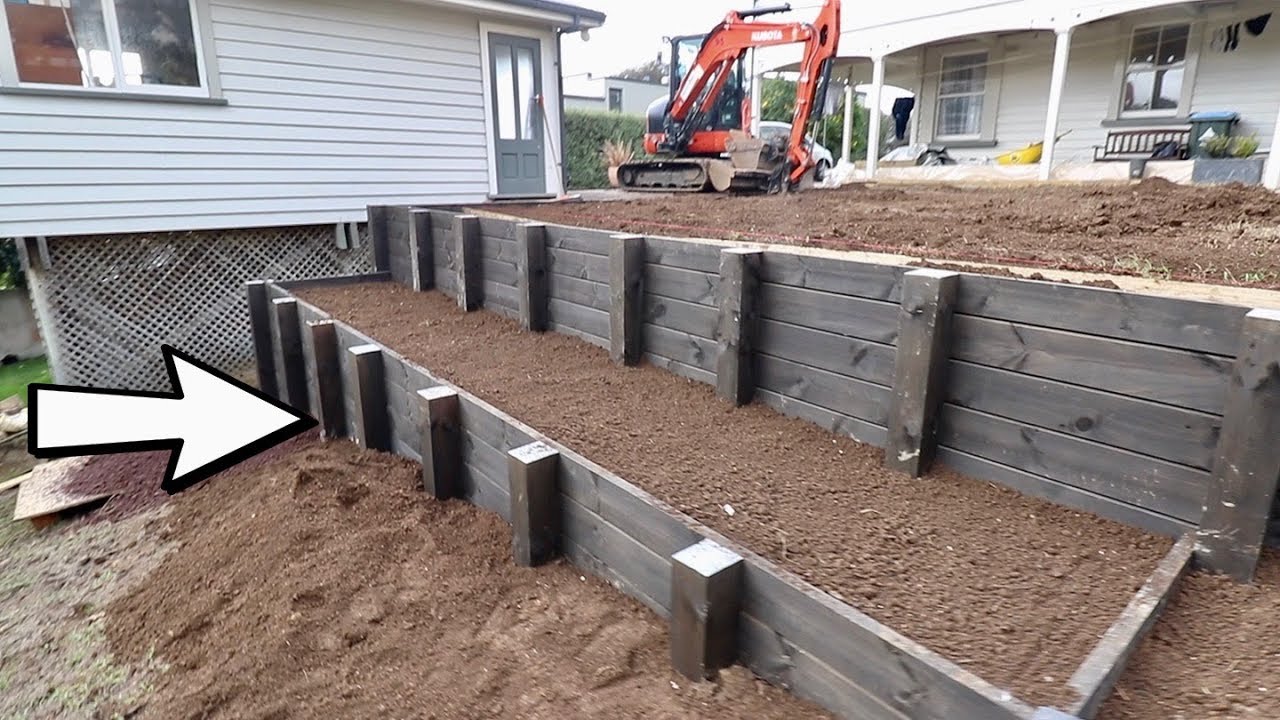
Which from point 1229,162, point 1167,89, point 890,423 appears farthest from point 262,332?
point 1167,89

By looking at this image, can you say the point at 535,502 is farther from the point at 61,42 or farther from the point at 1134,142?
the point at 1134,142

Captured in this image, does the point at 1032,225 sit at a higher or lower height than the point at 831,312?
higher

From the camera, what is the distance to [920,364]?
2.26 metres

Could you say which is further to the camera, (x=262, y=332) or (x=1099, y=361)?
(x=262, y=332)

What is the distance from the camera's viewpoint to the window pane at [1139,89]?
32.4 ft

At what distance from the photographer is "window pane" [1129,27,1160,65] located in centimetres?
972

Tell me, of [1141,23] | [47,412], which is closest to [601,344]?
[47,412]

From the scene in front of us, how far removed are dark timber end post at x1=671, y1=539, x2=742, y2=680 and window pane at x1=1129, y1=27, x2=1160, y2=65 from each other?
11677 mm

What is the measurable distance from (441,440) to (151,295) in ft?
17.6

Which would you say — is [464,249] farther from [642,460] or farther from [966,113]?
[966,113]

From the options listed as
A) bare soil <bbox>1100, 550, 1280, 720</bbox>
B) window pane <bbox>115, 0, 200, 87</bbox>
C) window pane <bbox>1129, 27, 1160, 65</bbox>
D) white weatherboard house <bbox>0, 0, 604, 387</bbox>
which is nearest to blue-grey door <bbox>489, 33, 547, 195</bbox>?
white weatherboard house <bbox>0, 0, 604, 387</bbox>

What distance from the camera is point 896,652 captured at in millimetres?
1442

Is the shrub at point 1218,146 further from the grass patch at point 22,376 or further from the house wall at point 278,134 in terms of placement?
the grass patch at point 22,376

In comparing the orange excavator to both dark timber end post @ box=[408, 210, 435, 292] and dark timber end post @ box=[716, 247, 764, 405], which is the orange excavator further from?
dark timber end post @ box=[716, 247, 764, 405]
